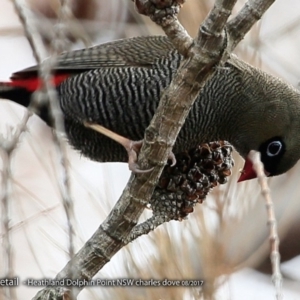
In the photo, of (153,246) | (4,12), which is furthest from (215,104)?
(4,12)

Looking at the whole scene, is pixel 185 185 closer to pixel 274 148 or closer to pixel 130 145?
pixel 130 145

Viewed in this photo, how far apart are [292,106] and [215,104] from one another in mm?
247

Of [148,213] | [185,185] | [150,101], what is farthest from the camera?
[148,213]

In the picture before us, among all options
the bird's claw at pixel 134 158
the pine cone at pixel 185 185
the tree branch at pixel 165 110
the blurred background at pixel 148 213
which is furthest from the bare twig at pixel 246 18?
the blurred background at pixel 148 213

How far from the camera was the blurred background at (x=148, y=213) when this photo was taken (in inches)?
82.7

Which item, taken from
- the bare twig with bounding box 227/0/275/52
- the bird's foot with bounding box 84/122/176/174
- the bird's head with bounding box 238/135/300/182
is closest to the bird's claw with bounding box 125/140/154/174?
the bird's foot with bounding box 84/122/176/174

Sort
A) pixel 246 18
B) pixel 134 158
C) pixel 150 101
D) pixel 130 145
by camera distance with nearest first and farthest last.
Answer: pixel 246 18 < pixel 134 158 < pixel 130 145 < pixel 150 101

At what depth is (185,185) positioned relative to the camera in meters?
1.54

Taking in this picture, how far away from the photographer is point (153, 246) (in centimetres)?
214

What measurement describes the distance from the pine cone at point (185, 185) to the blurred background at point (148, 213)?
1.59 feet

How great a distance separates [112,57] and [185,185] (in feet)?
1.77

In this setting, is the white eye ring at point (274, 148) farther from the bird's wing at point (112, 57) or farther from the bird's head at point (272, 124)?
the bird's wing at point (112, 57)

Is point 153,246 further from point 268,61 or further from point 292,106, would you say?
point 268,61

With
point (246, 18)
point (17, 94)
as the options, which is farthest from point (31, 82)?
point (246, 18)
